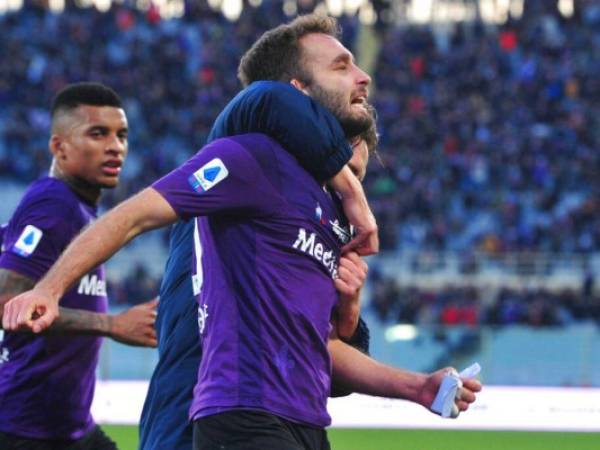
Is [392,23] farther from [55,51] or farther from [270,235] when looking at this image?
[270,235]

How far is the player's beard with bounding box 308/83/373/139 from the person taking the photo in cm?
415

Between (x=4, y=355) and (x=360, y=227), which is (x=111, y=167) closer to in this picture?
(x=4, y=355)

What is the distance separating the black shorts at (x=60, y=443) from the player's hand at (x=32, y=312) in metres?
2.50

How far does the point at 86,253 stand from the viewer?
11.8 feet

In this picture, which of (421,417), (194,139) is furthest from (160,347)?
(194,139)

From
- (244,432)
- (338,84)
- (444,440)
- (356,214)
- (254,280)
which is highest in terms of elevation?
(444,440)

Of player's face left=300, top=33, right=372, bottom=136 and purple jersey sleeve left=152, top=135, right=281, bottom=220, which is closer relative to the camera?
purple jersey sleeve left=152, top=135, right=281, bottom=220

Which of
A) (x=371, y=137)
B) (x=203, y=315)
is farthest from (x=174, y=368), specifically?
(x=371, y=137)

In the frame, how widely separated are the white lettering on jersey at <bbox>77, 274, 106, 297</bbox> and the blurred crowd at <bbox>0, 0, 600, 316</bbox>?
51.7ft

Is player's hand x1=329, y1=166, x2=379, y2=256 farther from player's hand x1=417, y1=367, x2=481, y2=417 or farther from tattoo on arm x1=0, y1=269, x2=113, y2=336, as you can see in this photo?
tattoo on arm x1=0, y1=269, x2=113, y2=336

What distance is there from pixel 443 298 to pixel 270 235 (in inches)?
726

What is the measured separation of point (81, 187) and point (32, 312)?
290 cm

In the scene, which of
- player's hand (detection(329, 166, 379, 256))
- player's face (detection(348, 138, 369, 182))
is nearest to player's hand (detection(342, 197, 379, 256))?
player's hand (detection(329, 166, 379, 256))

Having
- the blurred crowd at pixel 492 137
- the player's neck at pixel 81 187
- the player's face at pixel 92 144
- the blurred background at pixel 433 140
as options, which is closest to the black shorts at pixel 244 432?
the player's neck at pixel 81 187
